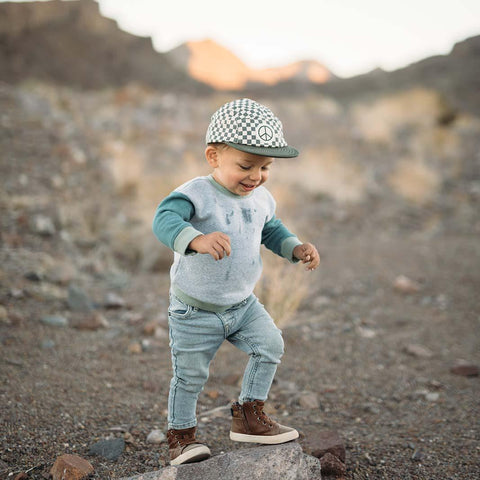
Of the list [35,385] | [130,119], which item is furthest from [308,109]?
[35,385]

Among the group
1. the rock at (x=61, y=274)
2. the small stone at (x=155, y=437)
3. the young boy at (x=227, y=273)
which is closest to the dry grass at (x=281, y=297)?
the small stone at (x=155, y=437)

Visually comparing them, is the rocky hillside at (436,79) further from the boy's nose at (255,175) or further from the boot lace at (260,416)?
the boot lace at (260,416)

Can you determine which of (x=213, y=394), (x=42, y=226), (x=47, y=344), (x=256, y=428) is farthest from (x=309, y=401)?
(x=42, y=226)

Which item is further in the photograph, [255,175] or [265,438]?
[265,438]

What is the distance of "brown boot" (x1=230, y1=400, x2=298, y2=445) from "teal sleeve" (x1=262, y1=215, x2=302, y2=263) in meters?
0.67

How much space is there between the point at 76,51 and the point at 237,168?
29193mm

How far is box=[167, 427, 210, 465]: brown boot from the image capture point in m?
1.97

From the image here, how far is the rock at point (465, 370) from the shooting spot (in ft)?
10.7

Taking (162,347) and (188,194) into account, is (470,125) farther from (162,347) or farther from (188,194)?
(188,194)

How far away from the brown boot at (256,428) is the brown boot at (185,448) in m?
0.17

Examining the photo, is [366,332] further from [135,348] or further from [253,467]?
[253,467]

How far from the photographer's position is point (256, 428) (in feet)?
6.83

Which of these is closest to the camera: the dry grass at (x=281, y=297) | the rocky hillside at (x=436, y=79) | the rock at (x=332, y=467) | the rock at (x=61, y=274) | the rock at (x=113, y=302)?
the rock at (x=332, y=467)

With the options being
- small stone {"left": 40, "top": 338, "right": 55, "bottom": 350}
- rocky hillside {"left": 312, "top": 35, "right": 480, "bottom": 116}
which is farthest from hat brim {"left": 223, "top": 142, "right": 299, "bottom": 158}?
rocky hillside {"left": 312, "top": 35, "right": 480, "bottom": 116}
